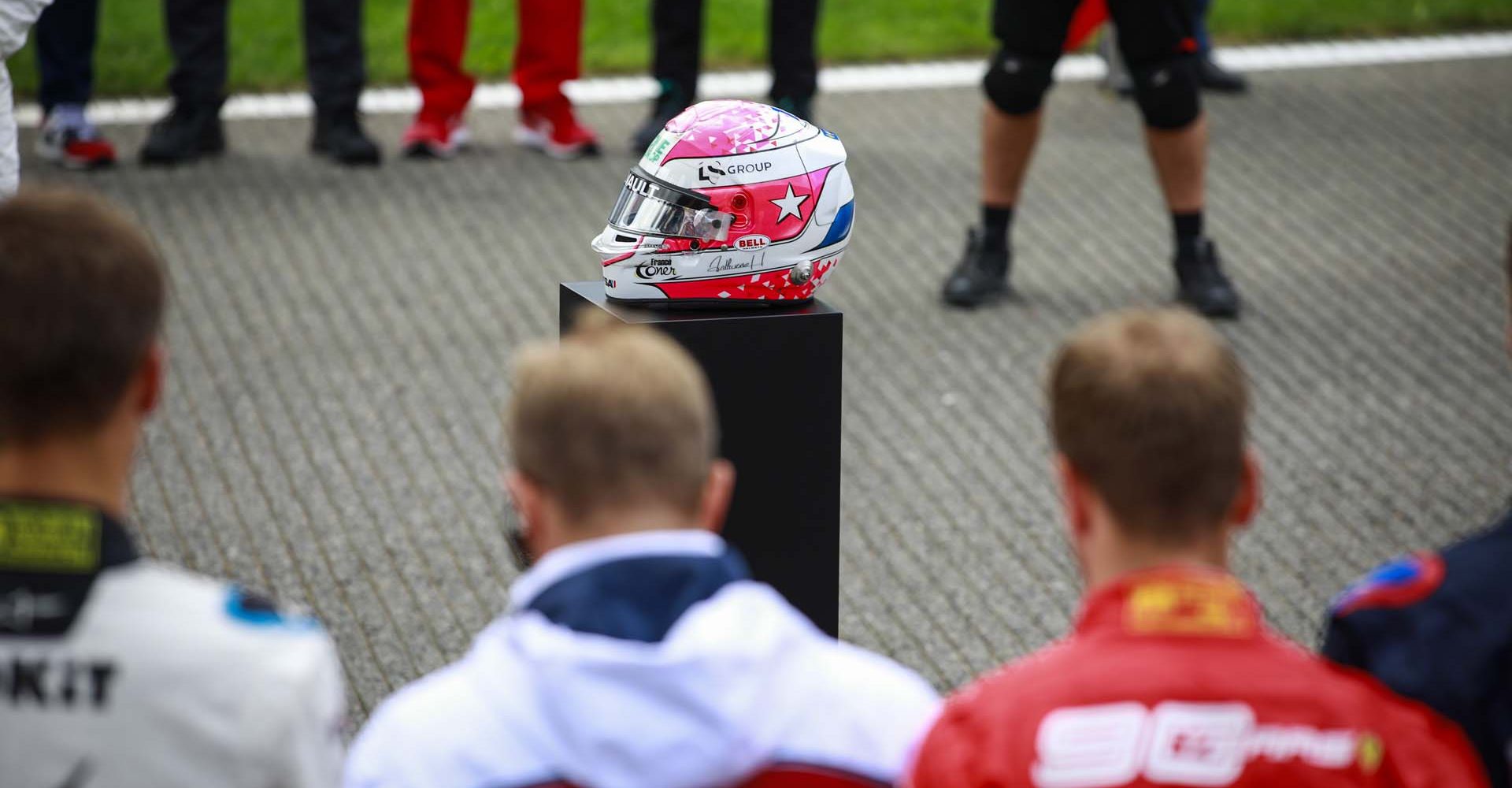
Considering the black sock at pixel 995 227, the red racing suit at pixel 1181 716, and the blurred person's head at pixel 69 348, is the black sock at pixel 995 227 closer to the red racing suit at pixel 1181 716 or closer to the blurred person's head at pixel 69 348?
the red racing suit at pixel 1181 716

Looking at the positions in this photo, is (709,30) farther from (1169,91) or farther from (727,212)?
(727,212)

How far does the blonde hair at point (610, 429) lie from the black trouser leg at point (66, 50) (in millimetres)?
4273

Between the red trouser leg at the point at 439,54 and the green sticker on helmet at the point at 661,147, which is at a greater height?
the green sticker on helmet at the point at 661,147

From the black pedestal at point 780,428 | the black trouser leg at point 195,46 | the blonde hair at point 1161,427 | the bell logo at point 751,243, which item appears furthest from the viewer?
the black trouser leg at point 195,46

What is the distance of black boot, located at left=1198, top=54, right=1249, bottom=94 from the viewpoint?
6.32 m

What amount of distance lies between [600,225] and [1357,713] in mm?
3907

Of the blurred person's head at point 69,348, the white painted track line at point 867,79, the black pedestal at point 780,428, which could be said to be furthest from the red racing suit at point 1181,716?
the white painted track line at point 867,79

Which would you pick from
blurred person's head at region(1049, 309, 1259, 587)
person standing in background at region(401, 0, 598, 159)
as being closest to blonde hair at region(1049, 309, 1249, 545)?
blurred person's head at region(1049, 309, 1259, 587)

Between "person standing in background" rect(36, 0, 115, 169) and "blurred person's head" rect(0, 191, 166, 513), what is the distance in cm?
413

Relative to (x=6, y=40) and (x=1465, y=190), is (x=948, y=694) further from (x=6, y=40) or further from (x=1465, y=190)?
(x=1465, y=190)

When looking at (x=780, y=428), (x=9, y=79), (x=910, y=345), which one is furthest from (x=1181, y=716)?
(x=910, y=345)

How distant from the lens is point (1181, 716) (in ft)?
4.19

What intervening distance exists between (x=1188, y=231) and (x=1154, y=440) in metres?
3.21

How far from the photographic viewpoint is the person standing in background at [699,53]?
5.40 metres
